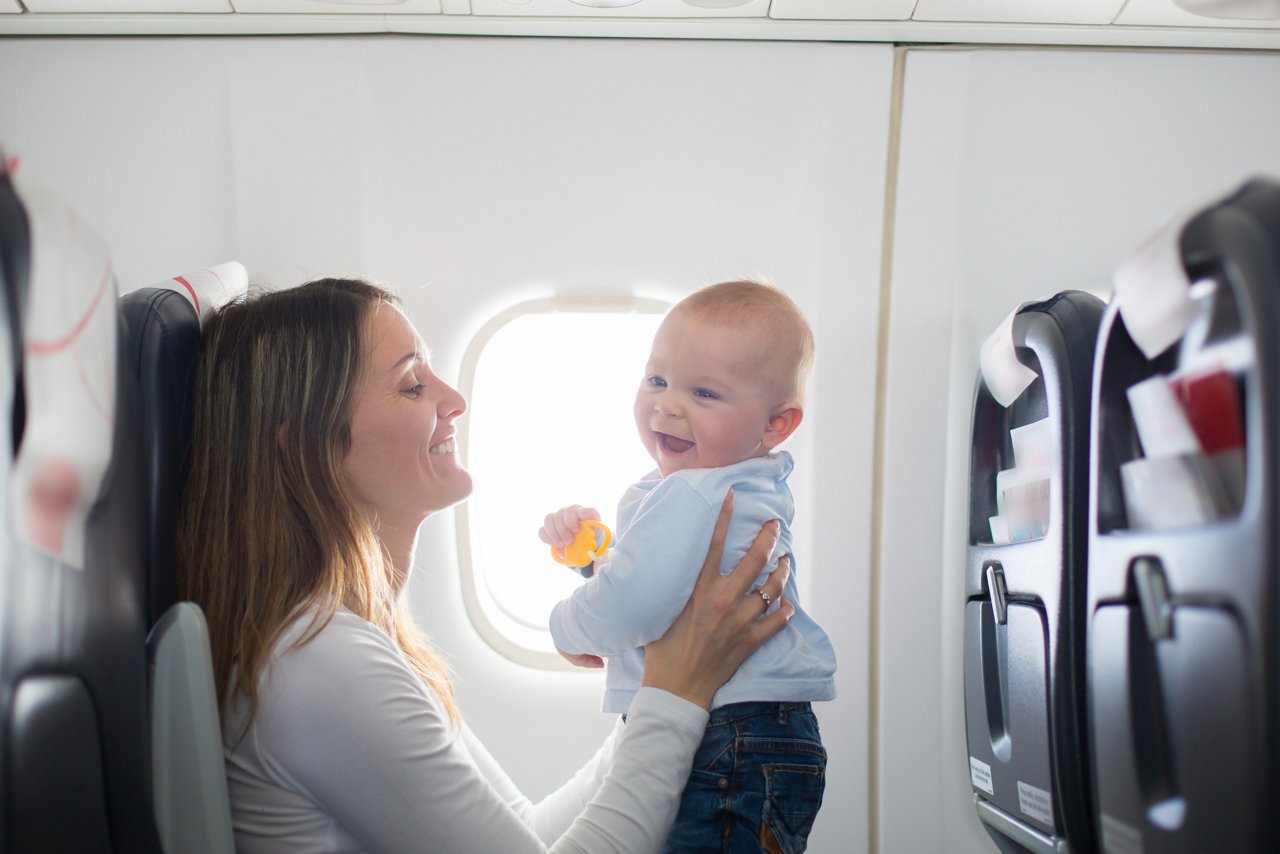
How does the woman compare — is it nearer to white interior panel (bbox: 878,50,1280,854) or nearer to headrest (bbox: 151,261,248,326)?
headrest (bbox: 151,261,248,326)

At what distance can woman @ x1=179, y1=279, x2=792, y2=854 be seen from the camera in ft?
4.12

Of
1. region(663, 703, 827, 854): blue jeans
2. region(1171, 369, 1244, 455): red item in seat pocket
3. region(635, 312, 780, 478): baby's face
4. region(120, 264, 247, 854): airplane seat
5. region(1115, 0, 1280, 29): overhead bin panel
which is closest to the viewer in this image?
region(1171, 369, 1244, 455): red item in seat pocket

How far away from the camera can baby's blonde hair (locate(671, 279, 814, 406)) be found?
1593mm

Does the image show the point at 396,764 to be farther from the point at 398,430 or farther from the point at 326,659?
the point at 398,430

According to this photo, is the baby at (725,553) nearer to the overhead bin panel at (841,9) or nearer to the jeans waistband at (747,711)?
the jeans waistband at (747,711)

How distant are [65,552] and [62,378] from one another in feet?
0.54

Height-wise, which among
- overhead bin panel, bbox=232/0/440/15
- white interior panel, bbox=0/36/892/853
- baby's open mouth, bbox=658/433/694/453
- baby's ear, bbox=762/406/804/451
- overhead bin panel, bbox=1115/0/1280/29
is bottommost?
baby's open mouth, bbox=658/433/694/453

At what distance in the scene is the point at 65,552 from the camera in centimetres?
88

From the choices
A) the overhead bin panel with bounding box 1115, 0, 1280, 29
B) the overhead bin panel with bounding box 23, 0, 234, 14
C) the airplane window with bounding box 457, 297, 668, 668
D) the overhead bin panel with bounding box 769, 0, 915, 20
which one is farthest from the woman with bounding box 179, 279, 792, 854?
the overhead bin panel with bounding box 1115, 0, 1280, 29

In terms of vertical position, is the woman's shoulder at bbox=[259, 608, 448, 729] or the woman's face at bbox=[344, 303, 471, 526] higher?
the woman's face at bbox=[344, 303, 471, 526]

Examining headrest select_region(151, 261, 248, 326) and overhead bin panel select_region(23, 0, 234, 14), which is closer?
headrest select_region(151, 261, 248, 326)

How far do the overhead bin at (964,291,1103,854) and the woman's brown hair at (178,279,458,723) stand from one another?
38.8 inches

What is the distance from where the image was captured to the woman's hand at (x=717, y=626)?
4.82ft

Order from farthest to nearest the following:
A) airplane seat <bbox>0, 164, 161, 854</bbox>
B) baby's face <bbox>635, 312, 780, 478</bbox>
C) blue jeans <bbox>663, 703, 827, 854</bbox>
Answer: baby's face <bbox>635, 312, 780, 478</bbox>, blue jeans <bbox>663, 703, 827, 854</bbox>, airplane seat <bbox>0, 164, 161, 854</bbox>
